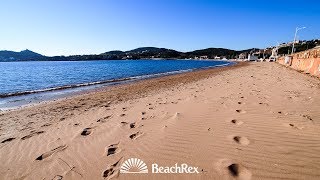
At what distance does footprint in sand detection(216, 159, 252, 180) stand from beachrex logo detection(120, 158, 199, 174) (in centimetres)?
38

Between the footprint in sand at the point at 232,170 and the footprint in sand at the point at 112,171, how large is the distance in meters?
1.59

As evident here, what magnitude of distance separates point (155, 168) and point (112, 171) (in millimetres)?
689

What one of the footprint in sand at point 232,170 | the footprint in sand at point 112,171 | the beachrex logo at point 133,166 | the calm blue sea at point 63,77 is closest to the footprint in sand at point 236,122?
the footprint in sand at point 232,170

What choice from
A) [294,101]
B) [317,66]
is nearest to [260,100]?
[294,101]

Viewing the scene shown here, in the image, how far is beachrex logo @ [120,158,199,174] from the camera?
10.7 feet

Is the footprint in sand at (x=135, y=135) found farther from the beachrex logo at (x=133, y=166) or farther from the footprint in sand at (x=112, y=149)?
the beachrex logo at (x=133, y=166)

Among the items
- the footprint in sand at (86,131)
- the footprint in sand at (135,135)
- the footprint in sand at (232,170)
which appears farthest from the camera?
the footprint in sand at (86,131)

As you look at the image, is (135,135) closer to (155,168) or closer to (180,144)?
(180,144)

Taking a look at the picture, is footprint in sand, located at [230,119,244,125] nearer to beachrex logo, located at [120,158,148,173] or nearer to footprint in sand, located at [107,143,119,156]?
beachrex logo, located at [120,158,148,173]

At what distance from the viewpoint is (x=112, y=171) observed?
3365 mm

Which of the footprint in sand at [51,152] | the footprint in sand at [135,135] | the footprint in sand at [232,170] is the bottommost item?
the footprint in sand at [51,152]

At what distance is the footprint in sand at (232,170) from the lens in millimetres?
2943

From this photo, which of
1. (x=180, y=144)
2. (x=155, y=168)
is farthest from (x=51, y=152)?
(x=180, y=144)

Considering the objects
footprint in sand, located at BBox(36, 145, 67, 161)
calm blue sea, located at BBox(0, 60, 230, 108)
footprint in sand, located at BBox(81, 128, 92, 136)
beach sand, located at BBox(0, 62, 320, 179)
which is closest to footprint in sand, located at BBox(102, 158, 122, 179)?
beach sand, located at BBox(0, 62, 320, 179)
